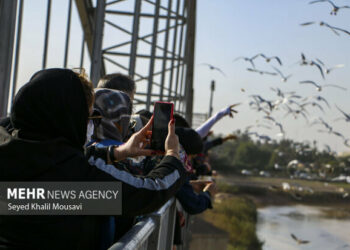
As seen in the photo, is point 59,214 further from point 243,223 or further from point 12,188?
point 243,223

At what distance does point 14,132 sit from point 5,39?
2.36 meters

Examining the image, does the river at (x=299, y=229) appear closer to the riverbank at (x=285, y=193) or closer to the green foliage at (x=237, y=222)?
the green foliage at (x=237, y=222)


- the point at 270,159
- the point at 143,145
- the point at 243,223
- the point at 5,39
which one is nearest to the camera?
the point at 143,145

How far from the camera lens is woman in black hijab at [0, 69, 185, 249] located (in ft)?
5.21

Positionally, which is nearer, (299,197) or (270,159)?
(299,197)

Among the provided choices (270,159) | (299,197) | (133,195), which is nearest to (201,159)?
(133,195)

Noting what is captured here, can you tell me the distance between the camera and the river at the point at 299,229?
36.5m

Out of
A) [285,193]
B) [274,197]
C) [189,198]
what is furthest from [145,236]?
[285,193]

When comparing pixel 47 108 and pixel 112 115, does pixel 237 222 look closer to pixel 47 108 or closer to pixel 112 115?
pixel 112 115

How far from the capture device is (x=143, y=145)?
2201 mm

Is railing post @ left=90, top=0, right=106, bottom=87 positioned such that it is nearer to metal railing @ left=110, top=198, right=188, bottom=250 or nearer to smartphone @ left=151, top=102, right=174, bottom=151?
metal railing @ left=110, top=198, right=188, bottom=250

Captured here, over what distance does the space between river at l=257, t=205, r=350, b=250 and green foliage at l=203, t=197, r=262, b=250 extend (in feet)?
5.88

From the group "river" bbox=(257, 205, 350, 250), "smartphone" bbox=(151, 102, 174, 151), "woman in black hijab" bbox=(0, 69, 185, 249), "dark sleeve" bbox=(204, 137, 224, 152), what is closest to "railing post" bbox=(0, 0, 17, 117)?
"smartphone" bbox=(151, 102, 174, 151)

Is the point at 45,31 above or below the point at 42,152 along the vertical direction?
above
